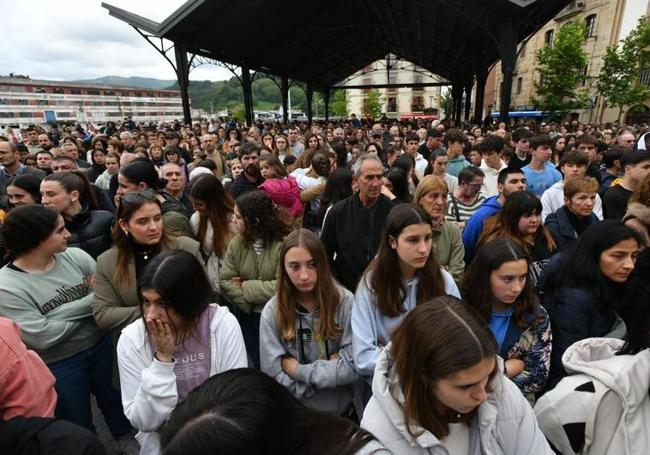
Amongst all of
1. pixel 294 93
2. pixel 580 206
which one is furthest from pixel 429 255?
pixel 294 93

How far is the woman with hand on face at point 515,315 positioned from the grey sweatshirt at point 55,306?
103 inches

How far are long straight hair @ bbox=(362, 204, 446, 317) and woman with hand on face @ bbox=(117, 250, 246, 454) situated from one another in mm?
895

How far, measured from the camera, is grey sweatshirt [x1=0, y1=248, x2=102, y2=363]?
85.7 inches

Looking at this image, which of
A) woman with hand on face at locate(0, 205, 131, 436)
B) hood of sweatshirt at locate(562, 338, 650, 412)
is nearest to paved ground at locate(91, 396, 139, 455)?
woman with hand on face at locate(0, 205, 131, 436)

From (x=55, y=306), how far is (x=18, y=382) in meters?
1.01

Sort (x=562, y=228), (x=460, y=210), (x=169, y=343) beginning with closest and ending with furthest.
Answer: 1. (x=169, y=343)
2. (x=562, y=228)
3. (x=460, y=210)

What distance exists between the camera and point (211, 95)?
11600cm

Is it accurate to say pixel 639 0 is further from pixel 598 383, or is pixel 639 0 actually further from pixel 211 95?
pixel 211 95

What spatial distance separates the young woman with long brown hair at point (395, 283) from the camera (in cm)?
223

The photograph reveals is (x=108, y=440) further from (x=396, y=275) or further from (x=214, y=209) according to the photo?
(x=396, y=275)

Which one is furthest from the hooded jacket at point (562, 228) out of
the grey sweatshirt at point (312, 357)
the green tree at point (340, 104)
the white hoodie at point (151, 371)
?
the green tree at point (340, 104)

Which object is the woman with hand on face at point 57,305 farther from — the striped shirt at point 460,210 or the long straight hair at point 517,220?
the striped shirt at point 460,210

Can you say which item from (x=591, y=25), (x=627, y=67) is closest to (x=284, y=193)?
(x=627, y=67)

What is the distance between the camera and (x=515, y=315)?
215 cm
